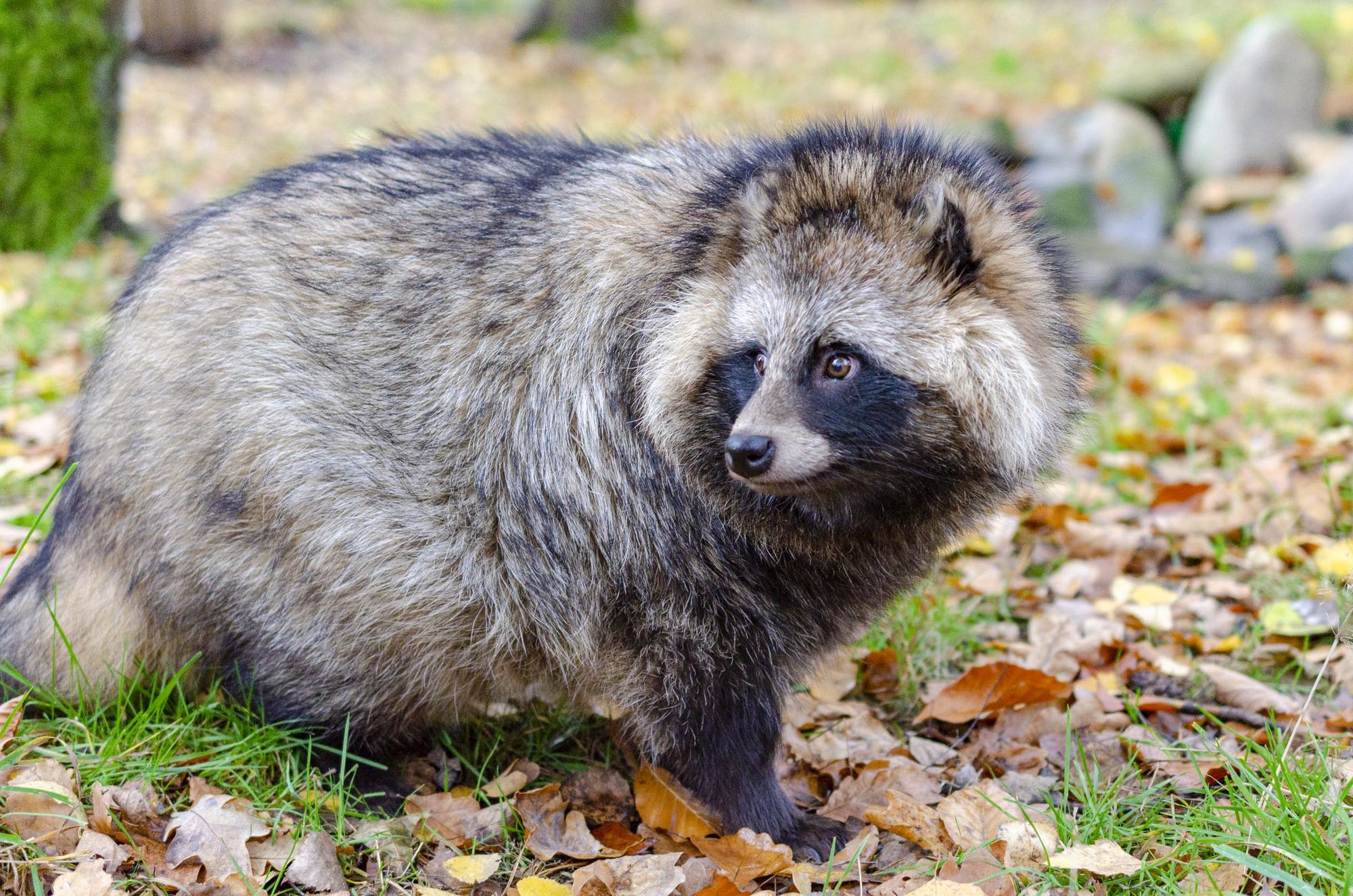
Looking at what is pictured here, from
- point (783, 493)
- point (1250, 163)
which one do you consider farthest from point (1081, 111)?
point (783, 493)

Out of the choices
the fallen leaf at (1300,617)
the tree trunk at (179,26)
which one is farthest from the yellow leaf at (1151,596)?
the tree trunk at (179,26)

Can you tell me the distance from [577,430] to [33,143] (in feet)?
17.9

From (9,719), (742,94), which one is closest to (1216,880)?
(9,719)

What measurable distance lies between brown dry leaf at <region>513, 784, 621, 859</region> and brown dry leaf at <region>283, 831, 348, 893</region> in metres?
0.50

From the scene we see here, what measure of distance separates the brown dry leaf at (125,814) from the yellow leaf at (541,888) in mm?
914

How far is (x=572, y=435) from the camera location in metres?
3.14

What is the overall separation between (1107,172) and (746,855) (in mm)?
9970

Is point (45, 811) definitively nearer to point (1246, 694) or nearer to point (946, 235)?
point (946, 235)

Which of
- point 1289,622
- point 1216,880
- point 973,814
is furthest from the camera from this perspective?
point 1289,622

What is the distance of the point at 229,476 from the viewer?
10.4 feet

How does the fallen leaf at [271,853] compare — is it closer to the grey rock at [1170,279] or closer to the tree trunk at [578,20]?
the grey rock at [1170,279]

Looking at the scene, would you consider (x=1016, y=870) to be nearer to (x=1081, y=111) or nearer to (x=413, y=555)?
(x=413, y=555)

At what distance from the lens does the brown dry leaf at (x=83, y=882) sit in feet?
8.59

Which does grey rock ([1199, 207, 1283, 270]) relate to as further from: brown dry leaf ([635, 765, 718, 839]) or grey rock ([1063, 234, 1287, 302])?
brown dry leaf ([635, 765, 718, 839])
